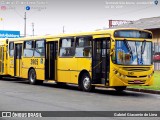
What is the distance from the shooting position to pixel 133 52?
1944 centimetres

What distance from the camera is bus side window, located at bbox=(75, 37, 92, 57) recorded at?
20.7m

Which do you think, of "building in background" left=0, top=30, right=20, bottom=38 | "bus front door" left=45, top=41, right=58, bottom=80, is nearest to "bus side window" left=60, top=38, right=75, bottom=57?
"bus front door" left=45, top=41, right=58, bottom=80

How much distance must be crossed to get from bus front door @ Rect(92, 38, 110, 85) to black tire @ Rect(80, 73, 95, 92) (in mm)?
458

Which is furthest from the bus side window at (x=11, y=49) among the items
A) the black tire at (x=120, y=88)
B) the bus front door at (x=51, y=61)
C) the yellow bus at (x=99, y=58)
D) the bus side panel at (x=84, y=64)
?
the black tire at (x=120, y=88)

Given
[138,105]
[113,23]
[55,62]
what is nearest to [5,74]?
[55,62]

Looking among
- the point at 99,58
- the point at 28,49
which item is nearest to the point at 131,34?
the point at 99,58

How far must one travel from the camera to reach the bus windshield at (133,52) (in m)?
19.1

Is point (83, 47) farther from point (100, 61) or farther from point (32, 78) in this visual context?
point (32, 78)

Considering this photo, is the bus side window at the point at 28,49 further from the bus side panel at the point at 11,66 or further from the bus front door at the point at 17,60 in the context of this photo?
the bus side panel at the point at 11,66

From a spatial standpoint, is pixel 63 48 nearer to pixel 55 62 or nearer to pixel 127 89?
pixel 55 62

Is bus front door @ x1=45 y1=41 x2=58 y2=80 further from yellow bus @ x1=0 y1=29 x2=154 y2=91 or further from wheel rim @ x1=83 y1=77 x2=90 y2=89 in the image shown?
wheel rim @ x1=83 y1=77 x2=90 y2=89

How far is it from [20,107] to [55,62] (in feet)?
33.4

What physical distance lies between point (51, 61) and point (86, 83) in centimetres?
407

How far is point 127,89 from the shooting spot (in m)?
22.6
